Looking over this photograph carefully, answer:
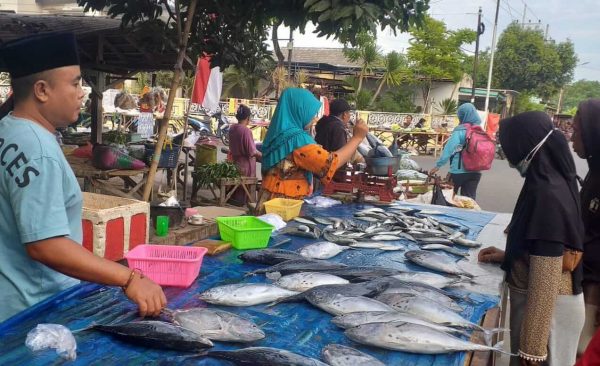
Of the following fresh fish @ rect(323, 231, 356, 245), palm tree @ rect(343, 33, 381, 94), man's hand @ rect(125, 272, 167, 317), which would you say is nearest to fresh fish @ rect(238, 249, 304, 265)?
fresh fish @ rect(323, 231, 356, 245)

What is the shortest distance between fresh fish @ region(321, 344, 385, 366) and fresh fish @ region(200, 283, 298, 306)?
55 cm

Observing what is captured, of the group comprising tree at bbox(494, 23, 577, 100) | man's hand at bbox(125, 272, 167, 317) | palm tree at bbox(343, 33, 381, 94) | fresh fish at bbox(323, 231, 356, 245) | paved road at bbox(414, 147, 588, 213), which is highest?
tree at bbox(494, 23, 577, 100)

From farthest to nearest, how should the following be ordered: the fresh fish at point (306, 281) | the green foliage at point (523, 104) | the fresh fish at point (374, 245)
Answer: the green foliage at point (523, 104) < the fresh fish at point (374, 245) < the fresh fish at point (306, 281)

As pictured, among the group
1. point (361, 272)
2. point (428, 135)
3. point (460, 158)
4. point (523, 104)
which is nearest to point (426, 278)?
point (361, 272)

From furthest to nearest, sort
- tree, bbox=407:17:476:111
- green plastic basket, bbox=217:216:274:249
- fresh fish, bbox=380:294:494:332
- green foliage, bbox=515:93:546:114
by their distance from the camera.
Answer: green foliage, bbox=515:93:546:114 < tree, bbox=407:17:476:111 < green plastic basket, bbox=217:216:274:249 < fresh fish, bbox=380:294:494:332

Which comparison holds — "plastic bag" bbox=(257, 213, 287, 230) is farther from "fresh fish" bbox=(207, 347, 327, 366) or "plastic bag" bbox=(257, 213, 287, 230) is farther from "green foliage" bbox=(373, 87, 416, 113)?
"green foliage" bbox=(373, 87, 416, 113)

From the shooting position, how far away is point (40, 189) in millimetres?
1617

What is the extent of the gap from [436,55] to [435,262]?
2882cm

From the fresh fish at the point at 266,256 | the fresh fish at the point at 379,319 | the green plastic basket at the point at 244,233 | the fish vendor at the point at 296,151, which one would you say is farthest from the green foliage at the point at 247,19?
the fresh fish at the point at 379,319

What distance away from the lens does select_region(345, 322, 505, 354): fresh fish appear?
2.00 metres

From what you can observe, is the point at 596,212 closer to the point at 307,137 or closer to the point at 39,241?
the point at 307,137

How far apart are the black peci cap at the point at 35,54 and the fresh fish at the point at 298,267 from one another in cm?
155

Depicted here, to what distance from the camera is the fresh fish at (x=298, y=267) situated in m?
2.81

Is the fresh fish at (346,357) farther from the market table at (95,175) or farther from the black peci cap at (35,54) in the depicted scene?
the market table at (95,175)
